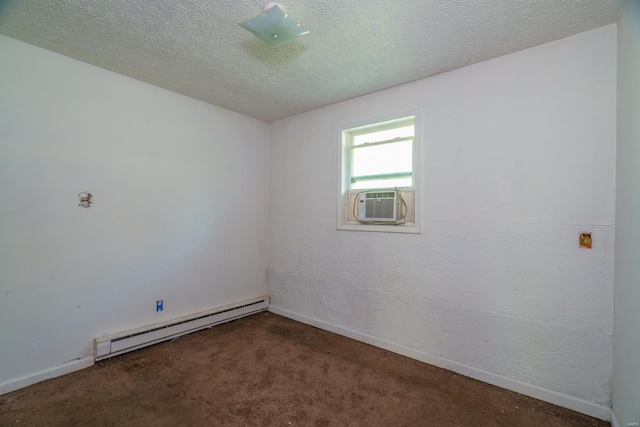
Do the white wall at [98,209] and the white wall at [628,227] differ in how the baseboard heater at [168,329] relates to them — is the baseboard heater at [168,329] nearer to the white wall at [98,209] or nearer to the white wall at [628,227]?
the white wall at [98,209]

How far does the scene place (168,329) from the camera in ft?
8.97

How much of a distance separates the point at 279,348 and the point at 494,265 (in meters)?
2.04

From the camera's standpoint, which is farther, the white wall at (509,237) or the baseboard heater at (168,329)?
the baseboard heater at (168,329)

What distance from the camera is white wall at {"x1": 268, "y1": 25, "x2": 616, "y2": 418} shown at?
1.78m

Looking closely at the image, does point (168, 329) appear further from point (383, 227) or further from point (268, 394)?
point (383, 227)

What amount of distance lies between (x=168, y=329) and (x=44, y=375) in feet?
2.88

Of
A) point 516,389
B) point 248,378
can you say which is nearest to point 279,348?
point 248,378

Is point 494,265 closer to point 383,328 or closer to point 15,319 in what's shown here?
point 383,328

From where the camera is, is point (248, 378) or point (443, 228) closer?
point (248, 378)

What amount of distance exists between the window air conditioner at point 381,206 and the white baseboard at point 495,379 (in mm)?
1196

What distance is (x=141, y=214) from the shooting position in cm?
265

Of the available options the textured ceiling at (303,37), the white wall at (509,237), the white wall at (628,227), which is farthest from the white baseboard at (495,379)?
the textured ceiling at (303,37)

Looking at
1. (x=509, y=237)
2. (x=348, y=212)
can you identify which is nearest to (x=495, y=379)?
(x=509, y=237)

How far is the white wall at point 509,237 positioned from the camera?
1.78m
